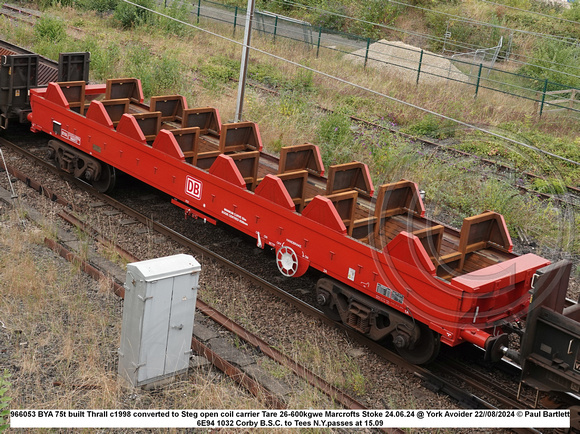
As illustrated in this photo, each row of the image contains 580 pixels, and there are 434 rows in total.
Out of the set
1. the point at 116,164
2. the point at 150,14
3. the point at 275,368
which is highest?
the point at 150,14

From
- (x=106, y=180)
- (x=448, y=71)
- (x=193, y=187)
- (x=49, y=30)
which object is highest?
(x=448, y=71)

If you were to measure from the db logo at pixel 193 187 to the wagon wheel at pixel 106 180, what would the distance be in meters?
2.20

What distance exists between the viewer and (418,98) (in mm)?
20609

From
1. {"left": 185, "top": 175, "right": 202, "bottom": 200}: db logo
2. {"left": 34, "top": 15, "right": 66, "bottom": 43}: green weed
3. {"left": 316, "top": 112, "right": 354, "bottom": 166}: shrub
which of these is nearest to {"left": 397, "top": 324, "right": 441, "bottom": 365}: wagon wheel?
{"left": 185, "top": 175, "right": 202, "bottom": 200}: db logo

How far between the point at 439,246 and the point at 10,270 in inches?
212

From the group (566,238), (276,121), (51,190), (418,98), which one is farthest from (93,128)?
(418,98)

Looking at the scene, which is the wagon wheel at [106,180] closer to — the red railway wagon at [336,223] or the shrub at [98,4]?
the red railway wagon at [336,223]

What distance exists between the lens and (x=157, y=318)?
260 inches

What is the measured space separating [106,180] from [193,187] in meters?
2.57

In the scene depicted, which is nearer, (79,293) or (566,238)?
(79,293)

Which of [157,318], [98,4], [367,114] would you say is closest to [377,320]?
[157,318]

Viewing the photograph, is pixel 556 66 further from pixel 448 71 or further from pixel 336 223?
pixel 336 223

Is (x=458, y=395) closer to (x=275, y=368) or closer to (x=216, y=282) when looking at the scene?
(x=275, y=368)
